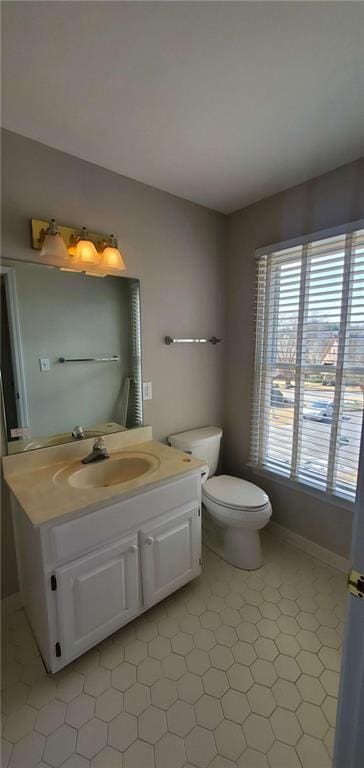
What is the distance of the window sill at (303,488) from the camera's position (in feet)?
5.99

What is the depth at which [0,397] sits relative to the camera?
144 centimetres

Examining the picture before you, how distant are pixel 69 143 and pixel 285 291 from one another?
56.9 inches

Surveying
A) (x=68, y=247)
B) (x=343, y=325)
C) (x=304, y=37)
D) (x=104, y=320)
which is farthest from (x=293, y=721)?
(x=304, y=37)

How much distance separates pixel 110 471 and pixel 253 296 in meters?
1.54

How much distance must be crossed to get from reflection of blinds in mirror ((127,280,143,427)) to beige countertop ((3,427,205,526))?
101 millimetres

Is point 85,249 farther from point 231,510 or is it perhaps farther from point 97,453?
point 231,510

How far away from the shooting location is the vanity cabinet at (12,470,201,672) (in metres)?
1.18

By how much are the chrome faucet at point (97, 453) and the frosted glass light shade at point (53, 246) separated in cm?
97

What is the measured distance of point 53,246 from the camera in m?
1.44

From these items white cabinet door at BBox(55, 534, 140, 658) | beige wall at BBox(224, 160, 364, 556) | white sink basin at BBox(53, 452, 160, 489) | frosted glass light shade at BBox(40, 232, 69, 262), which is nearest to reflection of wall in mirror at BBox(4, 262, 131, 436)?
frosted glass light shade at BBox(40, 232, 69, 262)

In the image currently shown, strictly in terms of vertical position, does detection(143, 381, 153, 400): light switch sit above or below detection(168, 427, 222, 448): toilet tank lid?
above

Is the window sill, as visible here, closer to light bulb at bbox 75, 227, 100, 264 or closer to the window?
the window

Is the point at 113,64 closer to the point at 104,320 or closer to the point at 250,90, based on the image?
the point at 250,90

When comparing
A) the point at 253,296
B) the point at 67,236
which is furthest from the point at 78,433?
the point at 253,296
